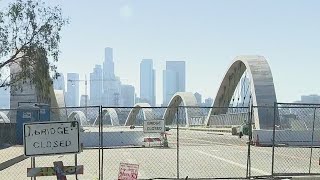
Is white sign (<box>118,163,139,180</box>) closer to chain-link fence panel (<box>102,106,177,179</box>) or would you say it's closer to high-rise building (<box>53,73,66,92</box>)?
chain-link fence panel (<box>102,106,177,179</box>)

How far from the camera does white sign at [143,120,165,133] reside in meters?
23.7

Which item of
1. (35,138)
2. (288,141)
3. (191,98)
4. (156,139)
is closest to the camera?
(35,138)

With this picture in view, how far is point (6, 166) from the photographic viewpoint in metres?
18.0

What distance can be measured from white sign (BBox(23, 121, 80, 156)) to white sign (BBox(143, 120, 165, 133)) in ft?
43.9

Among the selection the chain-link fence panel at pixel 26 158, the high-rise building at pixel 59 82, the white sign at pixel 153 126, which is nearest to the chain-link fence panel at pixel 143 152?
the white sign at pixel 153 126

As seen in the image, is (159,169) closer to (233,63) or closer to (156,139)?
(156,139)

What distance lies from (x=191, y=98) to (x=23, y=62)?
6934 cm

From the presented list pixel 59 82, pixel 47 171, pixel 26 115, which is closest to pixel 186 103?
pixel 59 82

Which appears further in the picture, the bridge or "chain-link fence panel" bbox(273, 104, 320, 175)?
the bridge

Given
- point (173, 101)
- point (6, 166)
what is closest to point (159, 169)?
point (6, 166)

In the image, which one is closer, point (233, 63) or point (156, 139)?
point (156, 139)

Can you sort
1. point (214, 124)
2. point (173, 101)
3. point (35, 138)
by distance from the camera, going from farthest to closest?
point (173, 101) < point (214, 124) < point (35, 138)

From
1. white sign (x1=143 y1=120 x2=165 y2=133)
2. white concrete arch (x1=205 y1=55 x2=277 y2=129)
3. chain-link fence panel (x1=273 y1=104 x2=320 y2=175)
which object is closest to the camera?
white sign (x1=143 y1=120 x2=165 y2=133)

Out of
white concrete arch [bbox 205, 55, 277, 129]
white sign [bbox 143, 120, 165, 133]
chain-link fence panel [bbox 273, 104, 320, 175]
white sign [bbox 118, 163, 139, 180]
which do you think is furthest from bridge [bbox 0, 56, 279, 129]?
white sign [bbox 118, 163, 139, 180]
